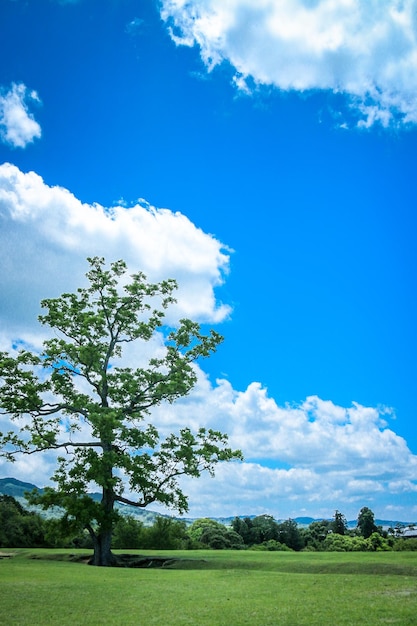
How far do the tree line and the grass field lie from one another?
37.6 feet

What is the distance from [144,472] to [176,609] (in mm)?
18804

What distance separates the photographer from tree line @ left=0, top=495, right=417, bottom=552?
42.6 m

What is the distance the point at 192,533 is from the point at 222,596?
60.5 m

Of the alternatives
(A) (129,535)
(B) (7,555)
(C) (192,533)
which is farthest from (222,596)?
(C) (192,533)

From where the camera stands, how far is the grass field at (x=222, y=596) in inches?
487

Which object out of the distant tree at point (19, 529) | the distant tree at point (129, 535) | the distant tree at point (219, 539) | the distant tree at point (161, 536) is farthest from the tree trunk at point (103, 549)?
Answer: the distant tree at point (219, 539)

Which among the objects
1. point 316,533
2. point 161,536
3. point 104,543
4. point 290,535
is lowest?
point 316,533

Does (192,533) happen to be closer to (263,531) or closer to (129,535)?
(263,531)

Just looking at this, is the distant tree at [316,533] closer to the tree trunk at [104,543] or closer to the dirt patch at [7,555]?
the dirt patch at [7,555]

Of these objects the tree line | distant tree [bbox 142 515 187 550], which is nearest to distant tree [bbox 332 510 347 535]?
the tree line

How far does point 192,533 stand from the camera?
72500 millimetres

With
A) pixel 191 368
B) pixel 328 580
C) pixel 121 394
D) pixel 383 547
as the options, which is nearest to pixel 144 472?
pixel 121 394

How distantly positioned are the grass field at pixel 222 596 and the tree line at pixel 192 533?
11.5 m

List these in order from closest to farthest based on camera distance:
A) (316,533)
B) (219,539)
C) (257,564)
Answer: (257,564), (219,539), (316,533)
